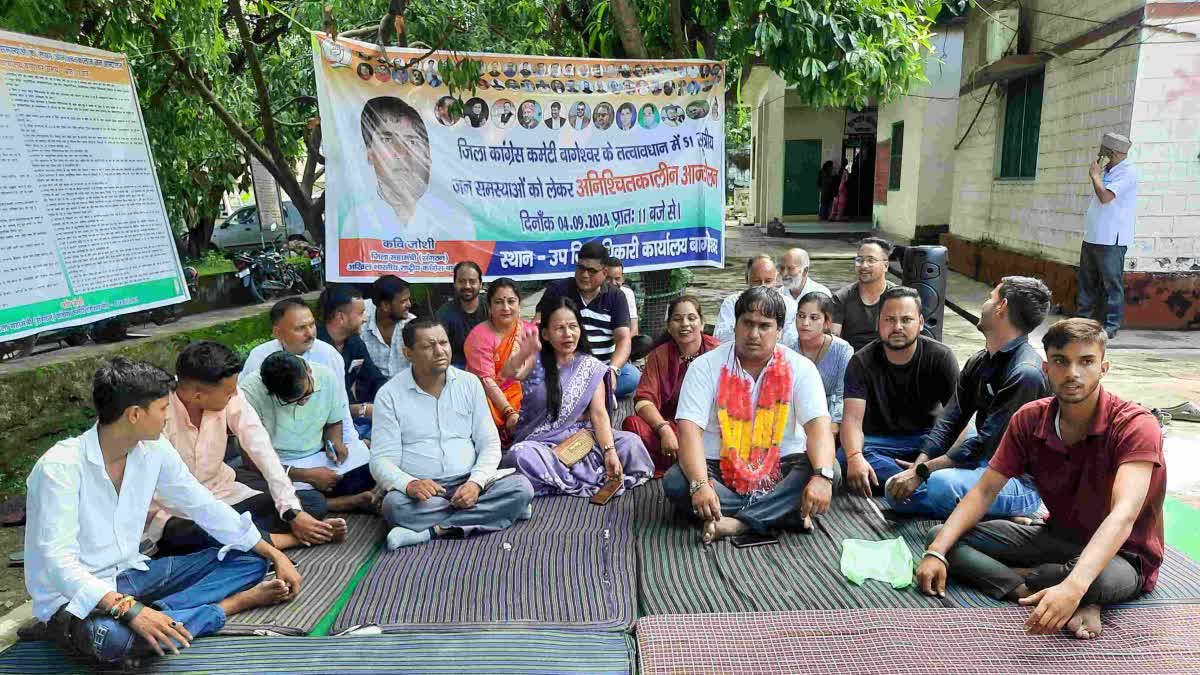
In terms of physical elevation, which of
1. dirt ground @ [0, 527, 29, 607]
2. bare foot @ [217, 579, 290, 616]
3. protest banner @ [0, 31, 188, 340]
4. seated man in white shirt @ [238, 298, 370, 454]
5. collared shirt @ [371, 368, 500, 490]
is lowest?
dirt ground @ [0, 527, 29, 607]

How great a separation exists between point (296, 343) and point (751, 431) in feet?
7.21

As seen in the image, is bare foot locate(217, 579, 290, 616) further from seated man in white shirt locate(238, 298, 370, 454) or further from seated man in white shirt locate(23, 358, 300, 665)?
seated man in white shirt locate(238, 298, 370, 454)

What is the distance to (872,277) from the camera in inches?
184

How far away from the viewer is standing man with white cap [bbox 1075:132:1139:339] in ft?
21.2

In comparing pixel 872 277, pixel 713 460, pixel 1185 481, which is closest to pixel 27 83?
pixel 713 460

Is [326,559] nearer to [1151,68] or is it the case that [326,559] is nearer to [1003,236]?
[1151,68]

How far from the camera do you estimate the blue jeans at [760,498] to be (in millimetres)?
3348

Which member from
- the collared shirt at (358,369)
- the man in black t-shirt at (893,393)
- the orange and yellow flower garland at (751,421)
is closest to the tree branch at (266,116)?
the collared shirt at (358,369)

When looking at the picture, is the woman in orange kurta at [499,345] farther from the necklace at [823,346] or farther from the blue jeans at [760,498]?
the necklace at [823,346]

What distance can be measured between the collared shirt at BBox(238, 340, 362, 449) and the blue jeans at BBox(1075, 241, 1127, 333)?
20.3 ft

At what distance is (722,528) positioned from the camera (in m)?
3.32

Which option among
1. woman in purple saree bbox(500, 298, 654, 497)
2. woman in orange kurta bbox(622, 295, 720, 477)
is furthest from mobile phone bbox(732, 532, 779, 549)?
woman in purple saree bbox(500, 298, 654, 497)

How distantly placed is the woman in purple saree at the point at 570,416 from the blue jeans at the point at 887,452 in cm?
110

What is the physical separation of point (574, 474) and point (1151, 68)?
625 cm
